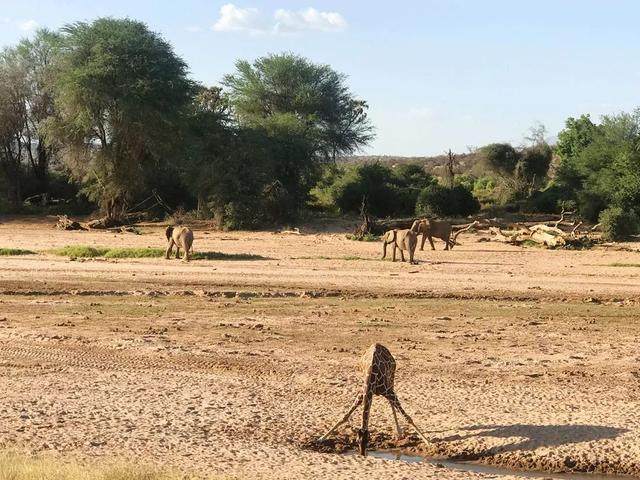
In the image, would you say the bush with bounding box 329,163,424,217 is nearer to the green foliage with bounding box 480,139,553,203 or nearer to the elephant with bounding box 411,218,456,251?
the green foliage with bounding box 480,139,553,203

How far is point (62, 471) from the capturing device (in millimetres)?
8258

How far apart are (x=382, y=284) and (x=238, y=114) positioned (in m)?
30.0

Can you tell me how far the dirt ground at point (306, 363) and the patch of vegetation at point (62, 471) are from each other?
577 mm

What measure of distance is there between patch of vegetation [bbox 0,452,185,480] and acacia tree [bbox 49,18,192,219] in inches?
1201

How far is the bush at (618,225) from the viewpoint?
105ft

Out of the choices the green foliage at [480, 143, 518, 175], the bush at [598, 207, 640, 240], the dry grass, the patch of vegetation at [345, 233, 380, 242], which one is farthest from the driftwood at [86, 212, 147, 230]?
the green foliage at [480, 143, 518, 175]

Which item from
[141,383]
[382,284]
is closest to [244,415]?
[141,383]

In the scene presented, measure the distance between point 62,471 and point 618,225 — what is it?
2711 cm

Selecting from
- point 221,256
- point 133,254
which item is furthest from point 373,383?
point 133,254

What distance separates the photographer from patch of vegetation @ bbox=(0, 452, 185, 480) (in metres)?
7.98

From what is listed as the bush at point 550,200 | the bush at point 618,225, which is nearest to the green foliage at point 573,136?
the bush at point 550,200

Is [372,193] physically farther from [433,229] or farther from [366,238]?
[433,229]

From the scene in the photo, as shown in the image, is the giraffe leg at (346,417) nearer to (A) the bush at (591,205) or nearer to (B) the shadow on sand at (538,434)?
(B) the shadow on sand at (538,434)

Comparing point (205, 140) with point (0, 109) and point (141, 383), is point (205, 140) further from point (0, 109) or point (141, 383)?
point (141, 383)
